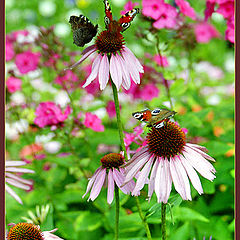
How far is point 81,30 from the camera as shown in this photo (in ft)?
2.03

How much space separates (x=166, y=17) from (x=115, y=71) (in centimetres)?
46

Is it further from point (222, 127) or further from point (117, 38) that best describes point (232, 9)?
point (222, 127)

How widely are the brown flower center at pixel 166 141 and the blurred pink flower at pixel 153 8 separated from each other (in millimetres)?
446

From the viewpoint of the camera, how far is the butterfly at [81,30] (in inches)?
24.4

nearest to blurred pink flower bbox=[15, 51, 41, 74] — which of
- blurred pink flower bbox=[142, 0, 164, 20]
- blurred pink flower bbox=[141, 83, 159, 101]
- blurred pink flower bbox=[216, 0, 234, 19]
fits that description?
blurred pink flower bbox=[141, 83, 159, 101]

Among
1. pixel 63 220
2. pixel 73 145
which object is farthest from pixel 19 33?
pixel 63 220

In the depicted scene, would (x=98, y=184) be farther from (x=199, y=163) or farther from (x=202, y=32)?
(x=202, y=32)

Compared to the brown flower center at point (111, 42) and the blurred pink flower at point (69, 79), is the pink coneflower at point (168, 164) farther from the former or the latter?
the blurred pink flower at point (69, 79)

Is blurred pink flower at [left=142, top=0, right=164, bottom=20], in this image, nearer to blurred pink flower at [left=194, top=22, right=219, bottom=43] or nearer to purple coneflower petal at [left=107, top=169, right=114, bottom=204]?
purple coneflower petal at [left=107, top=169, right=114, bottom=204]

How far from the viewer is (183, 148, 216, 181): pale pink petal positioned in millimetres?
539

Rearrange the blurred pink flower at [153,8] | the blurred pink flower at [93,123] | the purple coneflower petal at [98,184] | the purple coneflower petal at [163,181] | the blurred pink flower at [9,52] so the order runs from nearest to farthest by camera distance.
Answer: the purple coneflower petal at [163,181] → the purple coneflower petal at [98,184] → the blurred pink flower at [153,8] → the blurred pink flower at [93,123] → the blurred pink flower at [9,52]

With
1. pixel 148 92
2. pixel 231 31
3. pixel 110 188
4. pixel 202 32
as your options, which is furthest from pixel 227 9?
pixel 202 32

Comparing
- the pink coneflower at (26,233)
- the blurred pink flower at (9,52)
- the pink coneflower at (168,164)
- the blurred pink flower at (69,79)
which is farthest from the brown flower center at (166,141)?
the blurred pink flower at (9,52)

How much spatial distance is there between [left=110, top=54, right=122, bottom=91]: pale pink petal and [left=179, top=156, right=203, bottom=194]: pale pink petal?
15 cm
